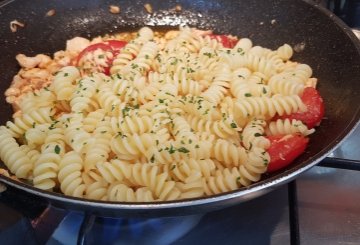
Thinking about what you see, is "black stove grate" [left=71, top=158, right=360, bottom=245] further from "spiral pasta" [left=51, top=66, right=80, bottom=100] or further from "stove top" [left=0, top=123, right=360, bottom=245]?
"spiral pasta" [left=51, top=66, right=80, bottom=100]

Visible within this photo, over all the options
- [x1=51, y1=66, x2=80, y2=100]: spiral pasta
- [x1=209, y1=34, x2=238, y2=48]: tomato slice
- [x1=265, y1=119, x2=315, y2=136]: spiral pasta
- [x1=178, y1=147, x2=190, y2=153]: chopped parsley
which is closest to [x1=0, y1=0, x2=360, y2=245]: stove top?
[x1=265, y1=119, x2=315, y2=136]: spiral pasta

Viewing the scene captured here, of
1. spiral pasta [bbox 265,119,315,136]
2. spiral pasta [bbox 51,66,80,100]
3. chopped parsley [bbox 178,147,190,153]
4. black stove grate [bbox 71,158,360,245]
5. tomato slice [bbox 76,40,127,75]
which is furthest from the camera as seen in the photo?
tomato slice [bbox 76,40,127,75]

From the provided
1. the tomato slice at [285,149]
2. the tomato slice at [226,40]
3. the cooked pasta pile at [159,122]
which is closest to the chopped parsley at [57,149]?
the cooked pasta pile at [159,122]

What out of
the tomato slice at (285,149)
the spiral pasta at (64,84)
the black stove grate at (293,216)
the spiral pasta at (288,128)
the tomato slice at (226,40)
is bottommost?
the black stove grate at (293,216)

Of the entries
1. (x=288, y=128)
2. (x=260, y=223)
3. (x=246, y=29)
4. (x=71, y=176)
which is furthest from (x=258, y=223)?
(x=246, y=29)

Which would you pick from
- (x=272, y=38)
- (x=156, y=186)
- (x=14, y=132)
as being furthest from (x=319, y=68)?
(x=14, y=132)

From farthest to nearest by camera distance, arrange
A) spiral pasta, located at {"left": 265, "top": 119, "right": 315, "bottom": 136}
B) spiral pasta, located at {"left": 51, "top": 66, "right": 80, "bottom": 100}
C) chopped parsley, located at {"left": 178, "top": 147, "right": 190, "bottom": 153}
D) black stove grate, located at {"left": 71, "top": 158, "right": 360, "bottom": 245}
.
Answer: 1. spiral pasta, located at {"left": 51, "top": 66, "right": 80, "bottom": 100}
2. spiral pasta, located at {"left": 265, "top": 119, "right": 315, "bottom": 136}
3. chopped parsley, located at {"left": 178, "top": 147, "right": 190, "bottom": 153}
4. black stove grate, located at {"left": 71, "top": 158, "right": 360, "bottom": 245}

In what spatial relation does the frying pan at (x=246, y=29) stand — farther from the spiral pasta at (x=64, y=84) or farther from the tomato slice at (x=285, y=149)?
the spiral pasta at (x=64, y=84)
